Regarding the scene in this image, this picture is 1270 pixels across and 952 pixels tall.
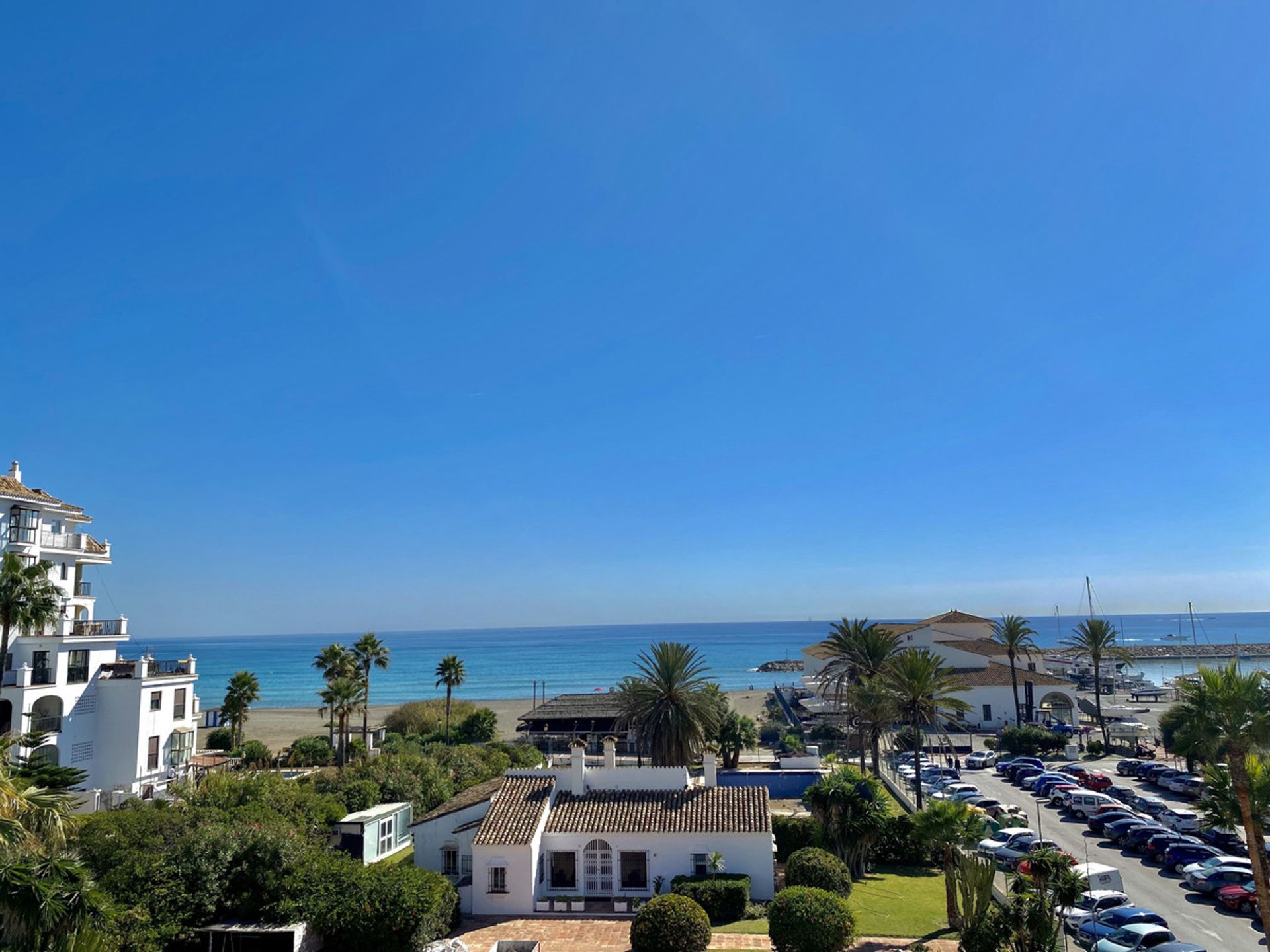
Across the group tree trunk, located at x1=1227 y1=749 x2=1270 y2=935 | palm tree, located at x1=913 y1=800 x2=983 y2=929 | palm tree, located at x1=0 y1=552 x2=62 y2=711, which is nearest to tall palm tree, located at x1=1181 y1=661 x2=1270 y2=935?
tree trunk, located at x1=1227 y1=749 x2=1270 y2=935

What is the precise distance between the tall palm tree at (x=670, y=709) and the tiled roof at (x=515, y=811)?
8.69 meters

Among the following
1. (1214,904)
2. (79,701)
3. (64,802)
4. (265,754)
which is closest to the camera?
(64,802)

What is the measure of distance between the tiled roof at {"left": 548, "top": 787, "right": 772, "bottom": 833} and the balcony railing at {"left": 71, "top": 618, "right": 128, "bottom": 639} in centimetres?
2845

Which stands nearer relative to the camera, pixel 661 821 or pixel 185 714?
pixel 661 821

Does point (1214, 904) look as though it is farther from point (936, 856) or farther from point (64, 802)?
point (64, 802)

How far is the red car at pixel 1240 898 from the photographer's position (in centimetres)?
2680

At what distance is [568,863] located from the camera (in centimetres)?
3006

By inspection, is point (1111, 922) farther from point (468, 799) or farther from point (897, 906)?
point (468, 799)

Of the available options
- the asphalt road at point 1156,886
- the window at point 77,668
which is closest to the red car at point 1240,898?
the asphalt road at point 1156,886

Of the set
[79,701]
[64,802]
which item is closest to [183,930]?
[64,802]

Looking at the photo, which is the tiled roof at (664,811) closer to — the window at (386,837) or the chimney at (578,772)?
the chimney at (578,772)

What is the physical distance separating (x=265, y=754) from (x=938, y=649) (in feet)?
200

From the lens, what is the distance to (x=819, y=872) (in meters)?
27.0

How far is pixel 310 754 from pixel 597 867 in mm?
37651
